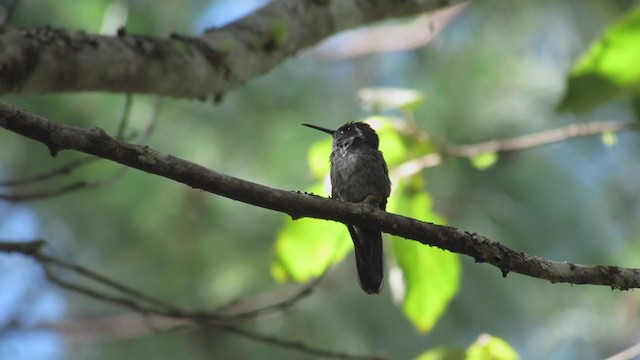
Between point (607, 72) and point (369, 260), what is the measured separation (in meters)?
1.19

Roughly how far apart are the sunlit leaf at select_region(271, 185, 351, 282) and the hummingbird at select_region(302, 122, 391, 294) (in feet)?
0.36

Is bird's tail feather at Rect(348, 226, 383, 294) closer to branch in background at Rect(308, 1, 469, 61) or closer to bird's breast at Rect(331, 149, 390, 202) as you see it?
bird's breast at Rect(331, 149, 390, 202)

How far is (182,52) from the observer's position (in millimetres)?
2854

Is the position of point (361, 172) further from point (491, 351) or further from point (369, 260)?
point (491, 351)

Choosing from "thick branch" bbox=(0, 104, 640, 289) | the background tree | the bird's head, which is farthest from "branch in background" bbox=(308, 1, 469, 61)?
"thick branch" bbox=(0, 104, 640, 289)

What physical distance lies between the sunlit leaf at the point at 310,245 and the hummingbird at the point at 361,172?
11 cm

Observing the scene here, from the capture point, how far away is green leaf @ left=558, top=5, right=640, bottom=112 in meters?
3.08

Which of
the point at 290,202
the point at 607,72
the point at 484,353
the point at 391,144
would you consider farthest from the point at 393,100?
the point at 290,202

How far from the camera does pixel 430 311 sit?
314 centimetres

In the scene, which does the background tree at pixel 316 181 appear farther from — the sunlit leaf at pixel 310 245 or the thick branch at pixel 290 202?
the thick branch at pixel 290 202

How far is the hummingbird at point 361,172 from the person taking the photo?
3135 millimetres

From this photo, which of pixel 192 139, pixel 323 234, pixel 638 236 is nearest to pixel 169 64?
pixel 323 234

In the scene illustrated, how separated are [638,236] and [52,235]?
4.29 m

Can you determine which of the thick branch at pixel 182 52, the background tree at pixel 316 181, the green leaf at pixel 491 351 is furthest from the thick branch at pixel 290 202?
the background tree at pixel 316 181
